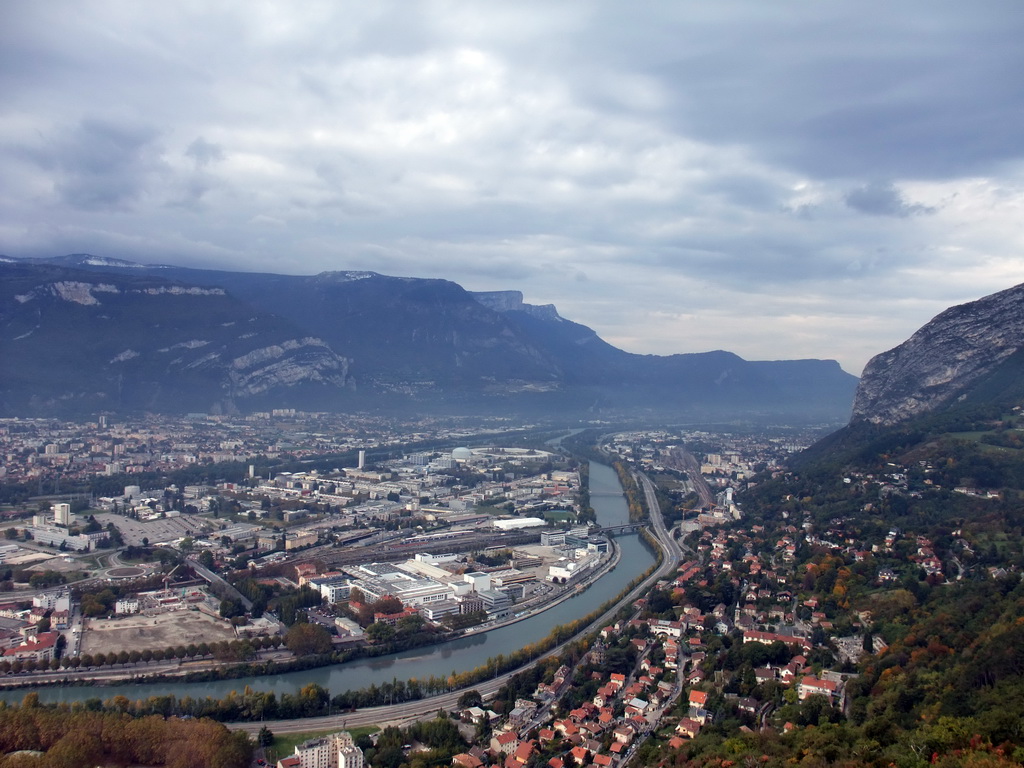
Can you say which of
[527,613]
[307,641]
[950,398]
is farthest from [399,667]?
[950,398]

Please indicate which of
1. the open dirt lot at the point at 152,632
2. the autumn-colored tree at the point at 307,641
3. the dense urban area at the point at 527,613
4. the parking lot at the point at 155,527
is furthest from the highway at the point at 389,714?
the parking lot at the point at 155,527

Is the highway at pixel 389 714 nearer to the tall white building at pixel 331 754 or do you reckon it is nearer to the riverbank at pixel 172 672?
the tall white building at pixel 331 754

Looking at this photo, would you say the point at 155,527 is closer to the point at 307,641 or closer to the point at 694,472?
the point at 307,641


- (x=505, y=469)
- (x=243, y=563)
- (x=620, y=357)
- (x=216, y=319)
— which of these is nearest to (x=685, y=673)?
(x=243, y=563)

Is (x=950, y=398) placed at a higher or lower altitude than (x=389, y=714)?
higher

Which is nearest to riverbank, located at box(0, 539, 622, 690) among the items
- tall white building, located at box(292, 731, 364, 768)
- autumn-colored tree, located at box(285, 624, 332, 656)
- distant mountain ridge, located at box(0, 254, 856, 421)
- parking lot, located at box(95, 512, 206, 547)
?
autumn-colored tree, located at box(285, 624, 332, 656)

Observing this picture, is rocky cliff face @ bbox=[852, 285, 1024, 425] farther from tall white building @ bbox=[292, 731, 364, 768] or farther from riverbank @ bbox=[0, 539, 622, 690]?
tall white building @ bbox=[292, 731, 364, 768]
